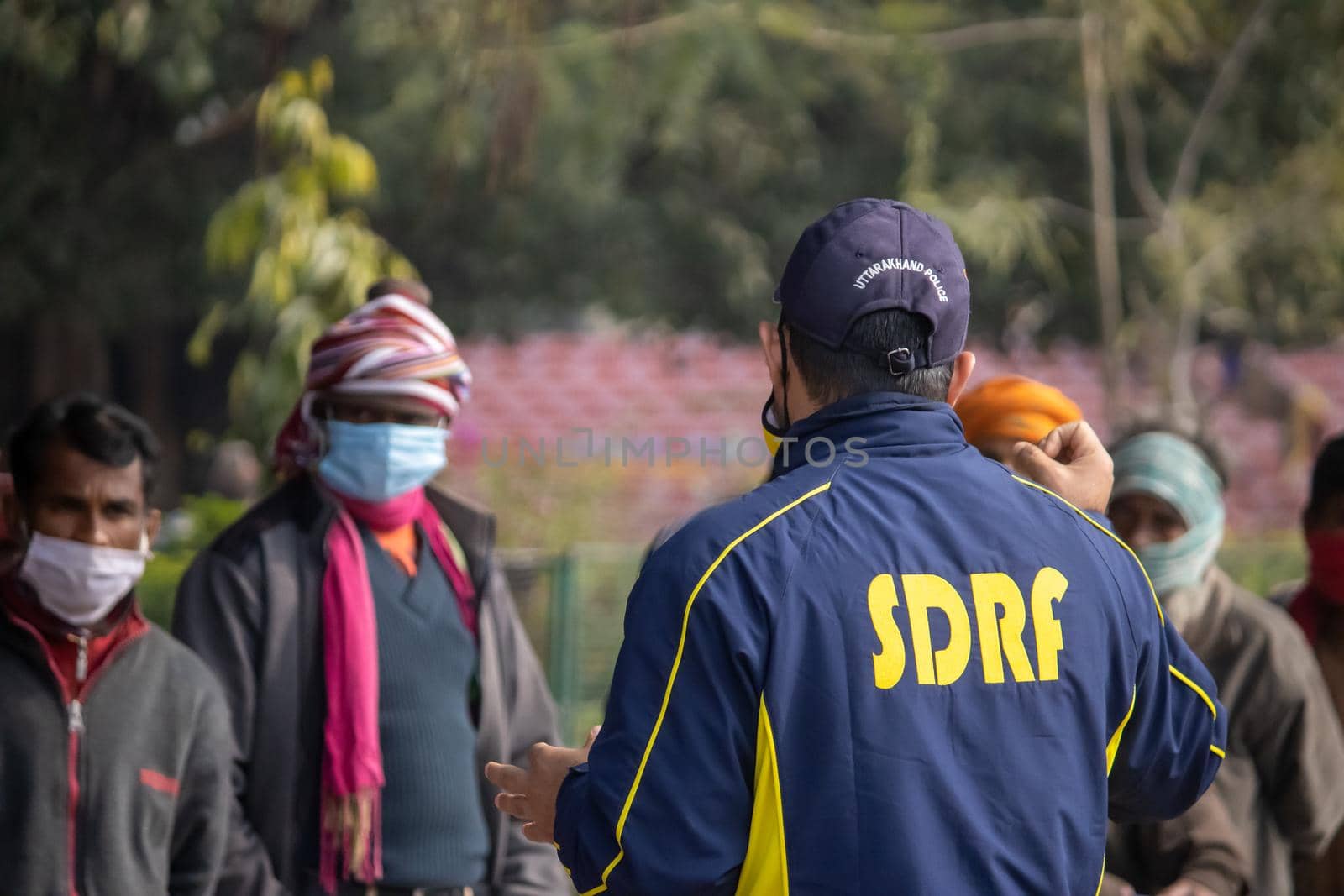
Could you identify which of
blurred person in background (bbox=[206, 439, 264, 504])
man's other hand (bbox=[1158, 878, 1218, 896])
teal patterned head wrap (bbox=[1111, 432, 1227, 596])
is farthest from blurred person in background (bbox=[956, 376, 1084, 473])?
blurred person in background (bbox=[206, 439, 264, 504])

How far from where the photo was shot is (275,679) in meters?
3.65

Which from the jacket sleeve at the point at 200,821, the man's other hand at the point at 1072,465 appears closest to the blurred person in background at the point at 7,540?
the jacket sleeve at the point at 200,821

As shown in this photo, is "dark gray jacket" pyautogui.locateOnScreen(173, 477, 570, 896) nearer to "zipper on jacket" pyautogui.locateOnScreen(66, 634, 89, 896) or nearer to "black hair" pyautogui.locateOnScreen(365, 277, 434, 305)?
"zipper on jacket" pyautogui.locateOnScreen(66, 634, 89, 896)

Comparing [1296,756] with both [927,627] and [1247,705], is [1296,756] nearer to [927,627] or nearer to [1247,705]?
[1247,705]

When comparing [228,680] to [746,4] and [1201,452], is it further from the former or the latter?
[746,4]

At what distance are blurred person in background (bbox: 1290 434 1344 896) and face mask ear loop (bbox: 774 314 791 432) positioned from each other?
261 cm

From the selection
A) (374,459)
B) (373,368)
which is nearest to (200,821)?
(374,459)

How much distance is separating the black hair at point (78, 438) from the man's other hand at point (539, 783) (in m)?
1.70

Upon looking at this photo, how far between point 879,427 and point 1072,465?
0.46 m

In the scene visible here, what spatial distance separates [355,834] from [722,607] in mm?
1855

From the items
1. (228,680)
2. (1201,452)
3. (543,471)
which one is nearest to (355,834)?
(228,680)

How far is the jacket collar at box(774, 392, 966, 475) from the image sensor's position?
2.16 m

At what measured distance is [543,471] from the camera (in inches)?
436

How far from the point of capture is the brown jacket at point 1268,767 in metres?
3.79
